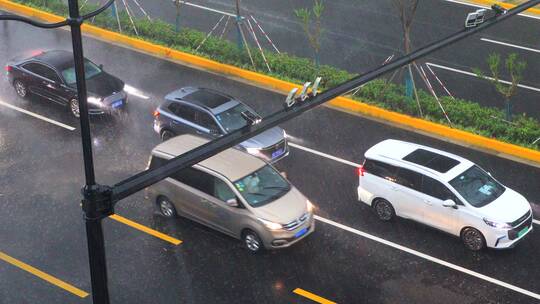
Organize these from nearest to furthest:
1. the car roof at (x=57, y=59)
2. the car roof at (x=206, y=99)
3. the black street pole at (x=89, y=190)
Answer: the black street pole at (x=89, y=190) → the car roof at (x=206, y=99) → the car roof at (x=57, y=59)

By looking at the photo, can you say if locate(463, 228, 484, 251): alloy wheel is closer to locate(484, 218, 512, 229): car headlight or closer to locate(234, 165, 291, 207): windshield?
locate(484, 218, 512, 229): car headlight

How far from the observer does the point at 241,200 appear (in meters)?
17.2

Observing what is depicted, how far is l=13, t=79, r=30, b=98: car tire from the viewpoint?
2411 cm

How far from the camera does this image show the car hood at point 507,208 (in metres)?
17.3

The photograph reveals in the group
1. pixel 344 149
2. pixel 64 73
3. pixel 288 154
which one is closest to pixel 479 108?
pixel 344 149

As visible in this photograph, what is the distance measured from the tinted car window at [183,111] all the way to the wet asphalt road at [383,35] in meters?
6.46

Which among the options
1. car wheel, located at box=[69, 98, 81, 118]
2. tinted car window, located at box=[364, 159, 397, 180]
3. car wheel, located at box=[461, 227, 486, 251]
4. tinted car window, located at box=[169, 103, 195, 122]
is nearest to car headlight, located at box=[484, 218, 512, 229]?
car wheel, located at box=[461, 227, 486, 251]

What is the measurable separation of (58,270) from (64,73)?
26.5ft

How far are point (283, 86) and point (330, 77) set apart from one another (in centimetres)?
143

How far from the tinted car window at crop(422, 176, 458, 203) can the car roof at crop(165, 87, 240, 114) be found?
229 inches

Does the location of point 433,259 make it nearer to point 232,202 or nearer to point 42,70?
point 232,202

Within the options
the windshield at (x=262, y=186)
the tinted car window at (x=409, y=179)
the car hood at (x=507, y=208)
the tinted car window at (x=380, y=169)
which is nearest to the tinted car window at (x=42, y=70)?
the windshield at (x=262, y=186)

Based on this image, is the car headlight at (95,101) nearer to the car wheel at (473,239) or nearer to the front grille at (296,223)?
the front grille at (296,223)

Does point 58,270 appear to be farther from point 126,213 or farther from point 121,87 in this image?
point 121,87
